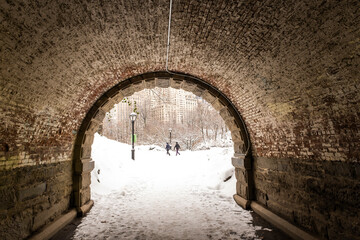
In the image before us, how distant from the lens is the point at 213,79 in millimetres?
5371

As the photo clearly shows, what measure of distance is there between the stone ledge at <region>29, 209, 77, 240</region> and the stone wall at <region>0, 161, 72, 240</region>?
11 cm

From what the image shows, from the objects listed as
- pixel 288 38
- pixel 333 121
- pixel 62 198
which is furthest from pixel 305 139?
pixel 62 198

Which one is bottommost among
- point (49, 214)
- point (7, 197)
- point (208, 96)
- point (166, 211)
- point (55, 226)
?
point (166, 211)

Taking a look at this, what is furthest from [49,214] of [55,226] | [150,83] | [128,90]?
[150,83]

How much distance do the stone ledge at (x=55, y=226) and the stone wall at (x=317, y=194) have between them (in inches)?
183

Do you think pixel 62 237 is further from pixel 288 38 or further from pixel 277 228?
pixel 288 38

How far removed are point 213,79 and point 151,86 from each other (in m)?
1.90

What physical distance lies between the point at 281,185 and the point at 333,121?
2023 millimetres

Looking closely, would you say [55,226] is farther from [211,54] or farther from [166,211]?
[211,54]

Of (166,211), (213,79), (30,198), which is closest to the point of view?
(30,198)

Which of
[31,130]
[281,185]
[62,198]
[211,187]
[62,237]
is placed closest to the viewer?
[31,130]

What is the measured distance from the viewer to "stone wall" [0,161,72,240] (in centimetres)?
311

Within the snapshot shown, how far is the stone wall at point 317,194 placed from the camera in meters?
2.88

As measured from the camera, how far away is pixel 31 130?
11.9 ft
